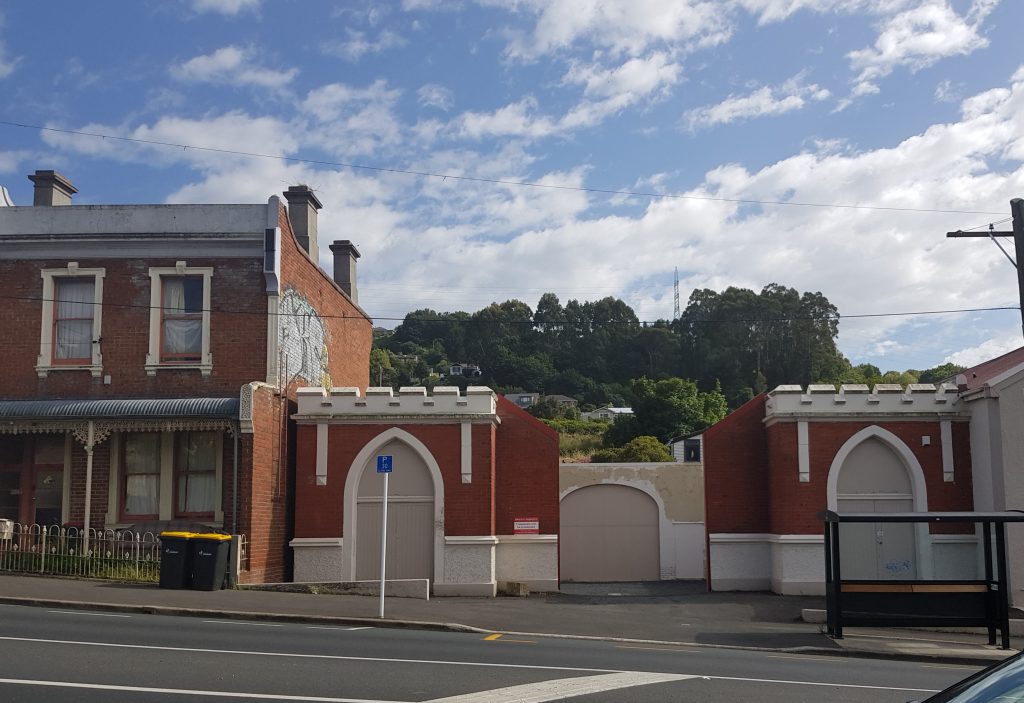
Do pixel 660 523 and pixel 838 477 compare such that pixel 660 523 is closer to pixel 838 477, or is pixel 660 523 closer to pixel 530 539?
pixel 530 539

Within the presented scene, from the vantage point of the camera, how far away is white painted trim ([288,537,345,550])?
21.4 metres

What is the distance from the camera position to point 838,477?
21.8 m

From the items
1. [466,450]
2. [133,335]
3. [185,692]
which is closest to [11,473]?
[133,335]

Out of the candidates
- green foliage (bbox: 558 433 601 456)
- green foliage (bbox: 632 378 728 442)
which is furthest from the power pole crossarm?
green foliage (bbox: 632 378 728 442)

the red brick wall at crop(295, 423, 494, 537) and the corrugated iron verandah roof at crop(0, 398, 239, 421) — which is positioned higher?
the corrugated iron verandah roof at crop(0, 398, 239, 421)

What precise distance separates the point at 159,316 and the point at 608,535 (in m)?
12.6

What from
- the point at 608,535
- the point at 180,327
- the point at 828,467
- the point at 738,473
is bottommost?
the point at 608,535

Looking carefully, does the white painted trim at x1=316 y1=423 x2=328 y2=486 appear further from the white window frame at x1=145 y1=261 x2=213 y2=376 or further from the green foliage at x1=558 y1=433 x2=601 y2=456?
the green foliage at x1=558 y1=433 x2=601 y2=456

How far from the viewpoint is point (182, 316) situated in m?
21.6

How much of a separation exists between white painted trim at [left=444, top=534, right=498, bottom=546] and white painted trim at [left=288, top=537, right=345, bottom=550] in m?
2.28

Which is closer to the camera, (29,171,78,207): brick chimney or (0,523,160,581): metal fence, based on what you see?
(0,523,160,581): metal fence

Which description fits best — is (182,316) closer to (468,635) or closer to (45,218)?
(45,218)

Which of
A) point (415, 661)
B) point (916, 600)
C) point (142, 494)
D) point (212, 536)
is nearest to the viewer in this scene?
point (415, 661)

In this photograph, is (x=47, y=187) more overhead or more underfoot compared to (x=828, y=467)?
more overhead
